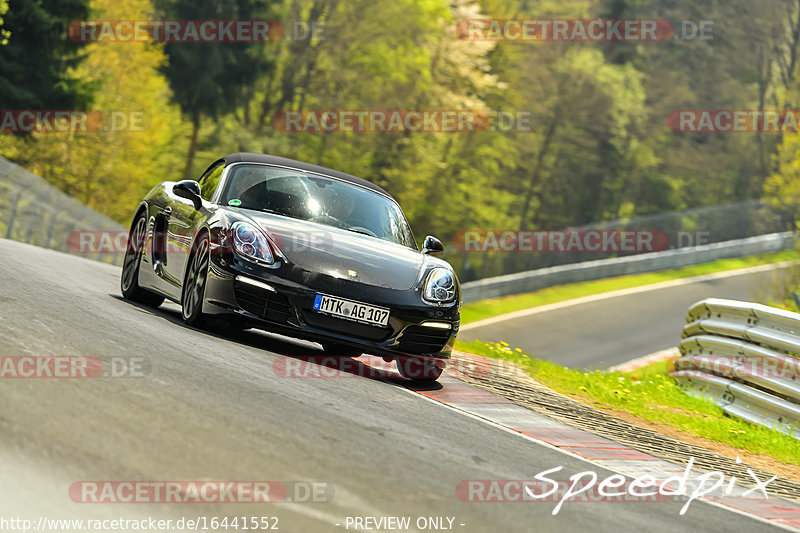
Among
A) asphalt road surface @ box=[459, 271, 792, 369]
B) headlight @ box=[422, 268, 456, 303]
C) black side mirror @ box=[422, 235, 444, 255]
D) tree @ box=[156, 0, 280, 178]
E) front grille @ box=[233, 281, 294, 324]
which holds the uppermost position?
tree @ box=[156, 0, 280, 178]

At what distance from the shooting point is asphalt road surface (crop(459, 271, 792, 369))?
2509 centimetres

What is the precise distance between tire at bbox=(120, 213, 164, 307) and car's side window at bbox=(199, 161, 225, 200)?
0.89 m

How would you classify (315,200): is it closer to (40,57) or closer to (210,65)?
(40,57)

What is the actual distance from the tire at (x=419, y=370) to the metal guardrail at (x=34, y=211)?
15043mm

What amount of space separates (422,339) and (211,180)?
2783mm

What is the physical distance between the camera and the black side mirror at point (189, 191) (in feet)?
26.3

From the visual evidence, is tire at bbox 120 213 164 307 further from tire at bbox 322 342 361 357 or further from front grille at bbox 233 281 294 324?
front grille at bbox 233 281 294 324

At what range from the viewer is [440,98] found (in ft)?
145

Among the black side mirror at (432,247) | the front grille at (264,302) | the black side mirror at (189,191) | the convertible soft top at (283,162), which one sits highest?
the convertible soft top at (283,162)

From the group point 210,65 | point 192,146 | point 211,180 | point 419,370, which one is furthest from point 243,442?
point 210,65

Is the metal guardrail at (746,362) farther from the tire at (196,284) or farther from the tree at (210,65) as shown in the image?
the tree at (210,65)

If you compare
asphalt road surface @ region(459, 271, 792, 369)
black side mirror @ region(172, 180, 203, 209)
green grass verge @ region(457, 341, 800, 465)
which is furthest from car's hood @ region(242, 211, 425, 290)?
asphalt road surface @ region(459, 271, 792, 369)

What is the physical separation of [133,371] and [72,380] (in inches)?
18.5

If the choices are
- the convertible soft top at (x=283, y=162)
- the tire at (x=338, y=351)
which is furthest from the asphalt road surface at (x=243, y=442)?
the convertible soft top at (x=283, y=162)
